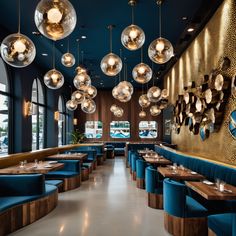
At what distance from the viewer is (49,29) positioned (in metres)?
2.58

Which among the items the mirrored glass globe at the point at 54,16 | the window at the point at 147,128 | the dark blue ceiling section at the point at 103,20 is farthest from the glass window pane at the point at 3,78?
the window at the point at 147,128

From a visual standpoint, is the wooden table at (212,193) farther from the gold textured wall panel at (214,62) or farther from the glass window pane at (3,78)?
the glass window pane at (3,78)

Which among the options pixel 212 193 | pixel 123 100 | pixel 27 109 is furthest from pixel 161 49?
pixel 27 109

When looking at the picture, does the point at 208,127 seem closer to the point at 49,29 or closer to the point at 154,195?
the point at 154,195

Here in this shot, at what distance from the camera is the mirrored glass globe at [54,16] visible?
8.08 ft

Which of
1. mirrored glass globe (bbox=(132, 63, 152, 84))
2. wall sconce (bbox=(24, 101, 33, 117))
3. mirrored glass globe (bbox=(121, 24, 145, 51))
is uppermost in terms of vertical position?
mirrored glass globe (bbox=(121, 24, 145, 51))

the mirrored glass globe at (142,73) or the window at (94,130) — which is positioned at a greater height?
the mirrored glass globe at (142,73)

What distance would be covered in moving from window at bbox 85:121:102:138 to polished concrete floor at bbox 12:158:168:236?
33.6 feet

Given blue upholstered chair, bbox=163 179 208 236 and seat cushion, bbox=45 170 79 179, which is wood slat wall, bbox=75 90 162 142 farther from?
blue upholstered chair, bbox=163 179 208 236

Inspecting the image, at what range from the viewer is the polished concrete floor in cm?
366

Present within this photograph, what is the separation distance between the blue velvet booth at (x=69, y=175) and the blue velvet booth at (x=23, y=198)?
170 centimetres

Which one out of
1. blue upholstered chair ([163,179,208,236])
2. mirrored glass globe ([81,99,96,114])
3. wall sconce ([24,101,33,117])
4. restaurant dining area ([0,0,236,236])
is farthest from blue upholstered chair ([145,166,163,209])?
wall sconce ([24,101,33,117])

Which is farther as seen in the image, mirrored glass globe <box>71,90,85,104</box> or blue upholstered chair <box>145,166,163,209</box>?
mirrored glass globe <box>71,90,85,104</box>

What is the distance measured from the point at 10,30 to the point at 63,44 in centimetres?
166
